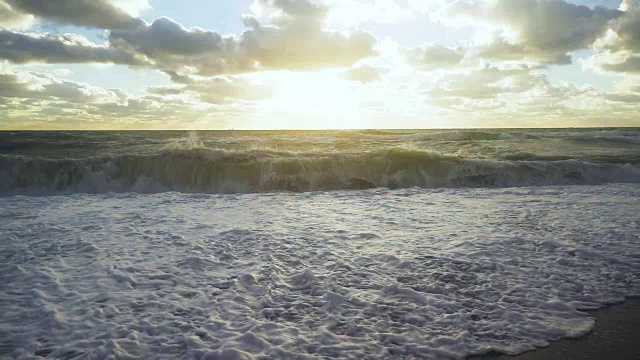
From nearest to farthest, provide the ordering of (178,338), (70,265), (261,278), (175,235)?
(178,338) → (261,278) → (70,265) → (175,235)

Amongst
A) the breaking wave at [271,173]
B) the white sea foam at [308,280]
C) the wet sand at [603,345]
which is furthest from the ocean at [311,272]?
the breaking wave at [271,173]

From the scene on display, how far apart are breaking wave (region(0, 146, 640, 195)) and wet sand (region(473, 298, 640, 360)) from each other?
12469 millimetres

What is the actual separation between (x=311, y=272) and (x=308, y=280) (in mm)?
277

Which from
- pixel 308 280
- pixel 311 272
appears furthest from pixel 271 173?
pixel 308 280

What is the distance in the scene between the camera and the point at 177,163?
18109 mm

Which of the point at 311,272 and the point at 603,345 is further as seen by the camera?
the point at 311,272

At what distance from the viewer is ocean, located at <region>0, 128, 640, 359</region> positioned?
13.8ft

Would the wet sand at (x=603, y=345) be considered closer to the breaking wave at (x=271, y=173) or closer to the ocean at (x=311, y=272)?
the ocean at (x=311, y=272)

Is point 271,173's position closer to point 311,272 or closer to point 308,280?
point 311,272

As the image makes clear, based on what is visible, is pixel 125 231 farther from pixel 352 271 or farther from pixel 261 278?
pixel 352 271

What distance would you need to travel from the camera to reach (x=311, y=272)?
6.03 metres

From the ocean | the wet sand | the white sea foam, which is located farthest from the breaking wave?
the wet sand

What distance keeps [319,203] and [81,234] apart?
252 inches

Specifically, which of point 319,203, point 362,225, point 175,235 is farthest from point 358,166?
point 175,235
